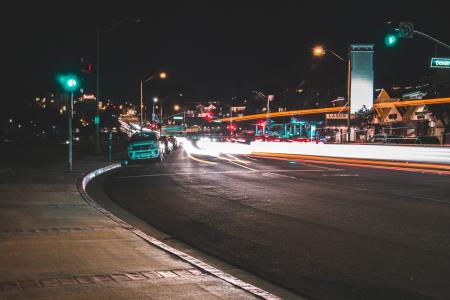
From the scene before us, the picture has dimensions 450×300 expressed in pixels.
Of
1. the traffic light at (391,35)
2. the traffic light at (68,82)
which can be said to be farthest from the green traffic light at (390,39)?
the traffic light at (68,82)

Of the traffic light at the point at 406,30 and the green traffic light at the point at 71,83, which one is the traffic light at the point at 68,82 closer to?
the green traffic light at the point at 71,83

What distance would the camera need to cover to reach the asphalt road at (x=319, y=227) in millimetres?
7398

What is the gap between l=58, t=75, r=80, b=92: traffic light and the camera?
2106 cm

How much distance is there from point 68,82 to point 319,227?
13032 mm

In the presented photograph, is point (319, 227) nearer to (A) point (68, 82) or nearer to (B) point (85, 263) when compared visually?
(B) point (85, 263)

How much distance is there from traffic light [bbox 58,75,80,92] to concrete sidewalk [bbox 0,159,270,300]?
906 centimetres

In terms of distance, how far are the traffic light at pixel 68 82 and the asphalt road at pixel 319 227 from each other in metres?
3.77

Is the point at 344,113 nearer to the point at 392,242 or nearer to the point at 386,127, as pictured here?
the point at 386,127

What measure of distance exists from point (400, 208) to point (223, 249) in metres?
5.93

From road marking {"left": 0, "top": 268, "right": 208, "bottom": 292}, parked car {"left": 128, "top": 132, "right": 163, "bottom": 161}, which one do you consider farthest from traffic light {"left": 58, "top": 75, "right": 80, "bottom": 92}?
road marking {"left": 0, "top": 268, "right": 208, "bottom": 292}

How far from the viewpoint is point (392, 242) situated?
9.63m

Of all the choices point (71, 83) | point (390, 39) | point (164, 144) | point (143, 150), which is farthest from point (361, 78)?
point (71, 83)

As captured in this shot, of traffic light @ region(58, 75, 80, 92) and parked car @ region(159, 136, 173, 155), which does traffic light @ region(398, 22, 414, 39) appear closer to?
traffic light @ region(58, 75, 80, 92)

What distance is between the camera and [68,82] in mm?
21094
